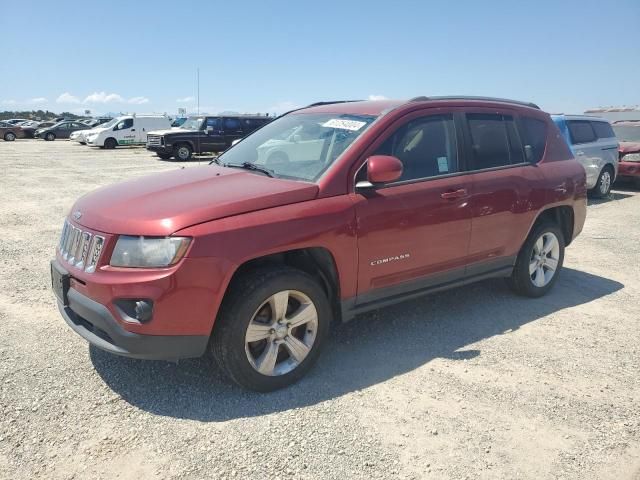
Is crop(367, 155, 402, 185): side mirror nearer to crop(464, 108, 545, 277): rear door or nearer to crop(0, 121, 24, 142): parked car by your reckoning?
crop(464, 108, 545, 277): rear door

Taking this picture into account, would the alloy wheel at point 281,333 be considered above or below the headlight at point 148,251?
below

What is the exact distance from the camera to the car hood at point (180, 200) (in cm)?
300

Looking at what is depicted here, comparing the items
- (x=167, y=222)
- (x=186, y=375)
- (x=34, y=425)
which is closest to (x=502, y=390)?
(x=186, y=375)

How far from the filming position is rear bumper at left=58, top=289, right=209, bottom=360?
294 cm

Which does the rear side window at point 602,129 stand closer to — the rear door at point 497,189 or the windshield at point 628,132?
the windshield at point 628,132

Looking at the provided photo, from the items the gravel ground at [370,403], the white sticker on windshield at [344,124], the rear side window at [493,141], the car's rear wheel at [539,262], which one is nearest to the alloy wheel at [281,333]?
the gravel ground at [370,403]

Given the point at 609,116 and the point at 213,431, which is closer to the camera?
the point at 213,431

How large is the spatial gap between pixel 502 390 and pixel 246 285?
1834mm

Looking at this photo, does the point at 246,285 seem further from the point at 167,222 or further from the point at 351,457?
the point at 351,457

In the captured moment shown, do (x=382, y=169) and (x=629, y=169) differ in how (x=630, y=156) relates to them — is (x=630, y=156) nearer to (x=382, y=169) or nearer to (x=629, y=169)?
(x=629, y=169)

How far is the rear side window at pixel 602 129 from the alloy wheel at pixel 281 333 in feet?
33.0

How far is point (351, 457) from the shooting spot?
276 cm

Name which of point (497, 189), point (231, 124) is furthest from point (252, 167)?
point (231, 124)

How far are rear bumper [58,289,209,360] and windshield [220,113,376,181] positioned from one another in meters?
1.37
